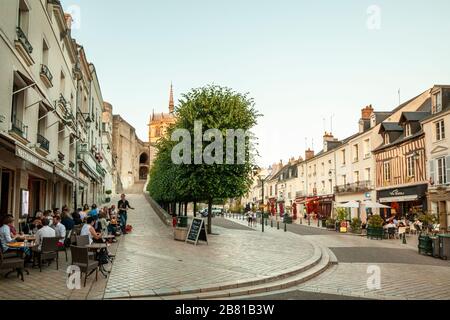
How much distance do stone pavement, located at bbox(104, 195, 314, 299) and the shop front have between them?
13603 mm

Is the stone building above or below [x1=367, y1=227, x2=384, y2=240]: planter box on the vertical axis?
above

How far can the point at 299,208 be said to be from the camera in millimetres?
48594

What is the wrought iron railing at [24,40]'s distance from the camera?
36.4ft

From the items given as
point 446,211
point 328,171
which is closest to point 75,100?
point 446,211

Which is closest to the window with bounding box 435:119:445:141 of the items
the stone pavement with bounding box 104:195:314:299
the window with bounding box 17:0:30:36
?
the stone pavement with bounding box 104:195:314:299

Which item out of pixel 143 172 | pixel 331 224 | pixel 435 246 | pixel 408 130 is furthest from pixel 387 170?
pixel 143 172

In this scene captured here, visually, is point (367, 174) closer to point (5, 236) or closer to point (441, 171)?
point (441, 171)

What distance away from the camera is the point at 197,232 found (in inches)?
573

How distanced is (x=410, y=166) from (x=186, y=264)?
21257 mm

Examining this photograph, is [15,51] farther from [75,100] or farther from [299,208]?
[299,208]

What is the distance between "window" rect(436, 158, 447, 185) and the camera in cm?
2216

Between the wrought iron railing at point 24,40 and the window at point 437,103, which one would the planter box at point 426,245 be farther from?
the wrought iron railing at point 24,40

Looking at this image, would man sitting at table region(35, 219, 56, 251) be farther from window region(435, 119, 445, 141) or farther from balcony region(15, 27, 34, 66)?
window region(435, 119, 445, 141)
